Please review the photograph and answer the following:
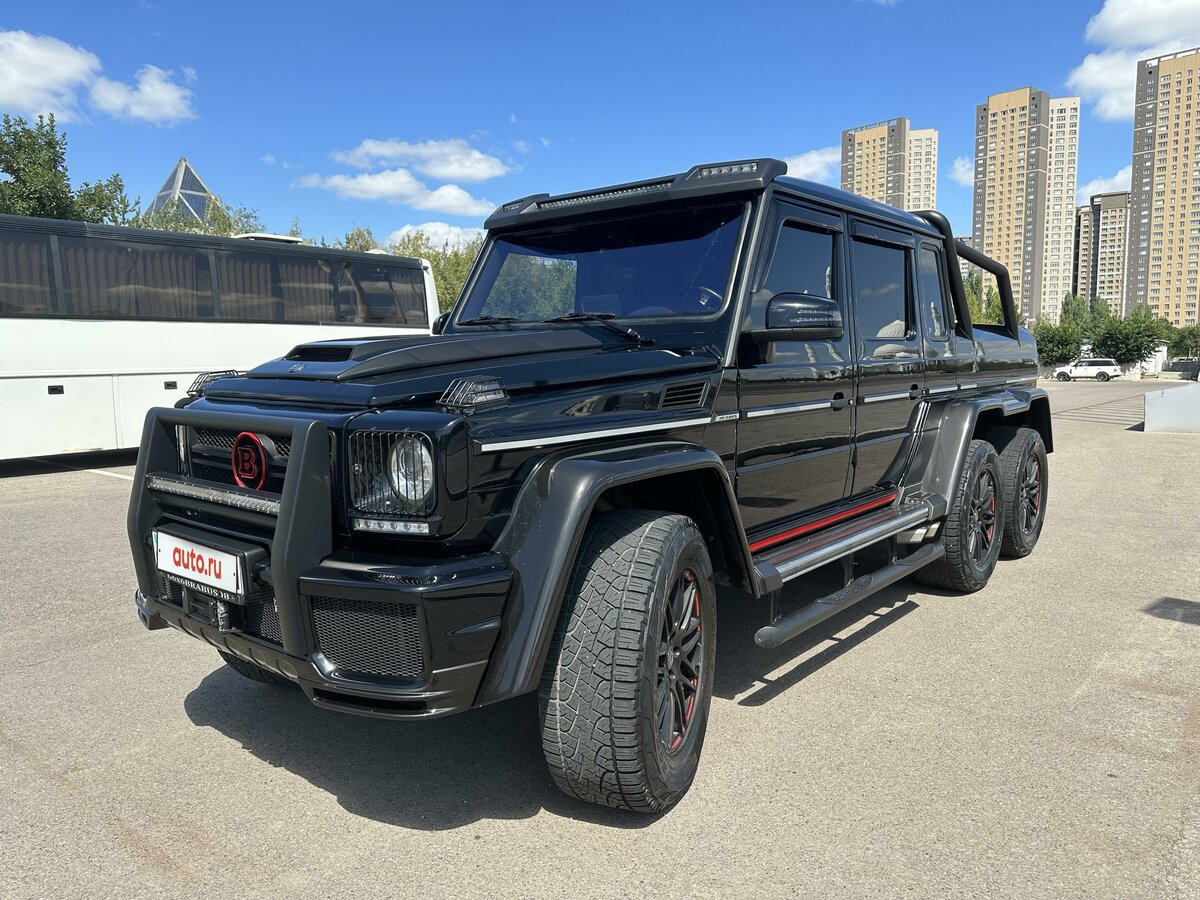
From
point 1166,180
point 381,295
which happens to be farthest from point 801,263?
point 1166,180

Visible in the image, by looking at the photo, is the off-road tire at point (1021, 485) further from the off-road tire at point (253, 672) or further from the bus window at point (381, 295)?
the bus window at point (381, 295)

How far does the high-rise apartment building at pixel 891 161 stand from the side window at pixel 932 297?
2026 inches

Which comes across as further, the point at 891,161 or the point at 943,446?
the point at 891,161

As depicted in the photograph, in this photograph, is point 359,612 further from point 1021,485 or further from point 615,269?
point 1021,485

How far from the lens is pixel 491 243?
429 centimetres

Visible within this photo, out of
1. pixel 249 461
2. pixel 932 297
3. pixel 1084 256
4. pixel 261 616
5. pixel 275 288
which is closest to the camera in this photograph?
pixel 261 616

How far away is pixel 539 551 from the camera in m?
2.45

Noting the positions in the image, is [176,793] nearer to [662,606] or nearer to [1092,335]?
[662,606]

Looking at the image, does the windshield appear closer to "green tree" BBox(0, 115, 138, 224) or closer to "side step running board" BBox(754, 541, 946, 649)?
"side step running board" BBox(754, 541, 946, 649)

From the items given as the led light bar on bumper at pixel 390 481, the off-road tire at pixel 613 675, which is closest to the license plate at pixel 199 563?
the led light bar on bumper at pixel 390 481

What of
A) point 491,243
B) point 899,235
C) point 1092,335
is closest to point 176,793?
point 491,243

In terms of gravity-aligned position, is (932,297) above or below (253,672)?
above

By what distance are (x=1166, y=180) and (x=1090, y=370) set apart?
46284mm

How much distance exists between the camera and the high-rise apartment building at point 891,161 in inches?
2356
